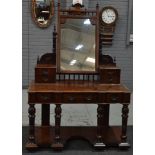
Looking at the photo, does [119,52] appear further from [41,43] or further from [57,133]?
[57,133]

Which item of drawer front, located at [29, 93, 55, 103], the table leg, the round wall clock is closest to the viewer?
drawer front, located at [29, 93, 55, 103]

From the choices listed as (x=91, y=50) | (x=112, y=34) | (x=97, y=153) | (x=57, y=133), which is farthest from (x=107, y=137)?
(x=112, y=34)

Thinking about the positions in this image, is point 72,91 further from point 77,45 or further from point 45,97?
point 77,45

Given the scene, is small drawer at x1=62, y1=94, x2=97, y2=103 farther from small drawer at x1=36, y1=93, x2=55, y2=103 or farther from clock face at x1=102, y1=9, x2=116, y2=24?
clock face at x1=102, y1=9, x2=116, y2=24

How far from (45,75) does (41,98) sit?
356mm

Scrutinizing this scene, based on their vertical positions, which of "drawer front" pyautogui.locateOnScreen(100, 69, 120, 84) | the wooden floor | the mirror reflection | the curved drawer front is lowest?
the wooden floor

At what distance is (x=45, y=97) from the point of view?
2.82 metres

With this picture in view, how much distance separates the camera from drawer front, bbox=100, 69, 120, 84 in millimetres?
3139

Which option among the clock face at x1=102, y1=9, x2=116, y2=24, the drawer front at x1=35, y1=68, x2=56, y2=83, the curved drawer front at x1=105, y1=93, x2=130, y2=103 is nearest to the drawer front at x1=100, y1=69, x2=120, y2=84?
the curved drawer front at x1=105, y1=93, x2=130, y2=103

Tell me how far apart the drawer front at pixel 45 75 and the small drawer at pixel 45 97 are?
13.1 inches

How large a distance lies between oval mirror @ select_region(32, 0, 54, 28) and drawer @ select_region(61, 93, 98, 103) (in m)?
3.08

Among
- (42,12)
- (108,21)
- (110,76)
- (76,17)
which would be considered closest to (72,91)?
(110,76)

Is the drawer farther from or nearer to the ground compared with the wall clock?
nearer to the ground

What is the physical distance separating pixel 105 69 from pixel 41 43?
2862 millimetres
